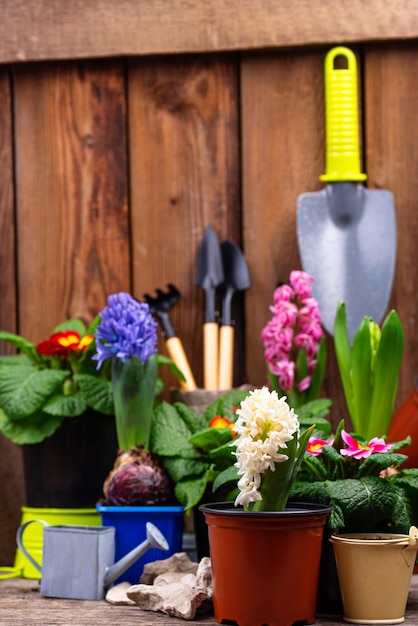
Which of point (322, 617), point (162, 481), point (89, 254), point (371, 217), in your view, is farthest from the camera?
point (89, 254)

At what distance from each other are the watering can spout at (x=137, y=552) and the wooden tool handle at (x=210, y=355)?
0.45 metres

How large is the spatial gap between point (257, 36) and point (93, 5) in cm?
34

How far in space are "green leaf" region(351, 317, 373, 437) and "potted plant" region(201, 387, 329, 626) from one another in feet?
1.40

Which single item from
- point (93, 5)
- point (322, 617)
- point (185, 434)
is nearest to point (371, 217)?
point (185, 434)

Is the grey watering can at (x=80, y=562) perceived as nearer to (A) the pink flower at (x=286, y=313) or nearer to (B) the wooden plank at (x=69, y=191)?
(A) the pink flower at (x=286, y=313)

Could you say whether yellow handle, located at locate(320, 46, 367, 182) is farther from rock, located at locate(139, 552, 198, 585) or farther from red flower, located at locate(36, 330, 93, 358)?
rock, located at locate(139, 552, 198, 585)

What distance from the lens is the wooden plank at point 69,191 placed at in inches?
78.4

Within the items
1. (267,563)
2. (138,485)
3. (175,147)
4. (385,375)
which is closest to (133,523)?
(138,485)

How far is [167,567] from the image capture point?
148cm

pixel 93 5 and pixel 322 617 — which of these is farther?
pixel 93 5

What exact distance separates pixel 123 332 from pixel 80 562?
0.36m

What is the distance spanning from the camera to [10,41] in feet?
6.49

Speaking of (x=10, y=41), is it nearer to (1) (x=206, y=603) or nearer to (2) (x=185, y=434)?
(2) (x=185, y=434)

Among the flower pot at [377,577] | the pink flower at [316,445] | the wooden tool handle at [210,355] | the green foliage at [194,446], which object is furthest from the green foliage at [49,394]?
the flower pot at [377,577]
